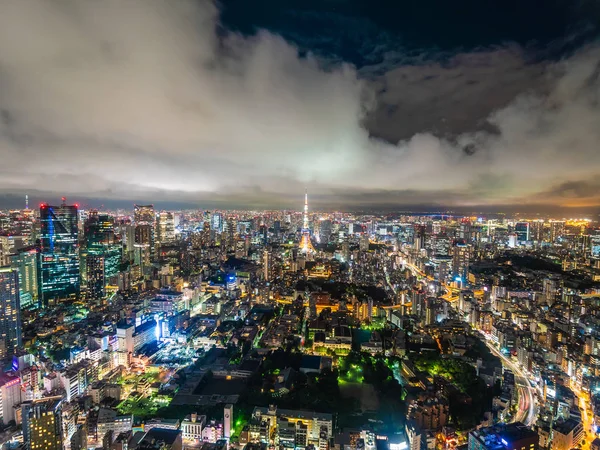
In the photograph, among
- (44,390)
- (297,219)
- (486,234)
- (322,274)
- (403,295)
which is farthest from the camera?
(297,219)

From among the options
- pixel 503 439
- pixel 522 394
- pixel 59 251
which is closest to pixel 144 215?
pixel 59 251

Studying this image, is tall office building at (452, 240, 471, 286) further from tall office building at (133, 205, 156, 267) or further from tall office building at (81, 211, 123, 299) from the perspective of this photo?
tall office building at (81, 211, 123, 299)

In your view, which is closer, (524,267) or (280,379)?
(280,379)

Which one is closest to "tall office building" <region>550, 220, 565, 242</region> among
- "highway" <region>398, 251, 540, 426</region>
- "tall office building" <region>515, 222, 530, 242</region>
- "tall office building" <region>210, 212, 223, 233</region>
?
"tall office building" <region>515, 222, 530, 242</region>

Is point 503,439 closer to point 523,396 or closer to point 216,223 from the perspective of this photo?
point 523,396

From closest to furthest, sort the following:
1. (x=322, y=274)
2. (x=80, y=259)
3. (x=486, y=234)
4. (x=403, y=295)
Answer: (x=403, y=295)
(x=80, y=259)
(x=322, y=274)
(x=486, y=234)

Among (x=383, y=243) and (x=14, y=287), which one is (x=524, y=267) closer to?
(x=383, y=243)

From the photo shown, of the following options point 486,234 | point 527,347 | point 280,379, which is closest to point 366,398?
point 280,379
